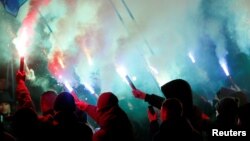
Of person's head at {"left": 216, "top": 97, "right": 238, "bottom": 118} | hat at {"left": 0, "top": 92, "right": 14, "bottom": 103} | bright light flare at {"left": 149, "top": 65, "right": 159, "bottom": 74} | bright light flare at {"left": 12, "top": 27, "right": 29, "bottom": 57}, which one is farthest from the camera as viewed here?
bright light flare at {"left": 149, "top": 65, "right": 159, "bottom": 74}

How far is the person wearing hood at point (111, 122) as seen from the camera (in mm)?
3965

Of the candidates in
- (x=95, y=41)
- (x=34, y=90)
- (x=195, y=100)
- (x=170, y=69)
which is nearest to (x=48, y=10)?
(x=95, y=41)

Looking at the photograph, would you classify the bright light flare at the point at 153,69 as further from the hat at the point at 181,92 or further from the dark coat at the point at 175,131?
the dark coat at the point at 175,131

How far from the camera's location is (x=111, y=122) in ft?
13.1

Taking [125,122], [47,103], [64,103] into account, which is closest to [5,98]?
[47,103]

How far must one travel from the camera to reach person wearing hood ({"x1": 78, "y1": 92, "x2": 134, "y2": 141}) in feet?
13.0

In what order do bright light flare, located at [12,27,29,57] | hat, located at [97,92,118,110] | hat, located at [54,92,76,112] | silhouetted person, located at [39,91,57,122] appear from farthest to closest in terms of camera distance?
bright light flare, located at [12,27,29,57] → silhouetted person, located at [39,91,57,122] → hat, located at [97,92,118,110] → hat, located at [54,92,76,112]

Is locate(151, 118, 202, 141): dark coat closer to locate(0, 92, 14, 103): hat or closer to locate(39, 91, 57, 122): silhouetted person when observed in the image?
locate(39, 91, 57, 122): silhouetted person

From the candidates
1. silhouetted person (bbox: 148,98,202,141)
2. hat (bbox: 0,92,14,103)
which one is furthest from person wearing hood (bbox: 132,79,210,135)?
hat (bbox: 0,92,14,103)

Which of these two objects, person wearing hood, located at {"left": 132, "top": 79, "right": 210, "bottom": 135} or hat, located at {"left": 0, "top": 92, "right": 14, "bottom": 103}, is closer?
person wearing hood, located at {"left": 132, "top": 79, "right": 210, "bottom": 135}

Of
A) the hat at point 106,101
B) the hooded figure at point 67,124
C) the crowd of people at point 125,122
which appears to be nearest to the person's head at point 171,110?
the crowd of people at point 125,122

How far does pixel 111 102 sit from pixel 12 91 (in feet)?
40.4

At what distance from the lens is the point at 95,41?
1891 centimetres

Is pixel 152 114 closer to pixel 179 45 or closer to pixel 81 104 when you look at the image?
pixel 81 104
